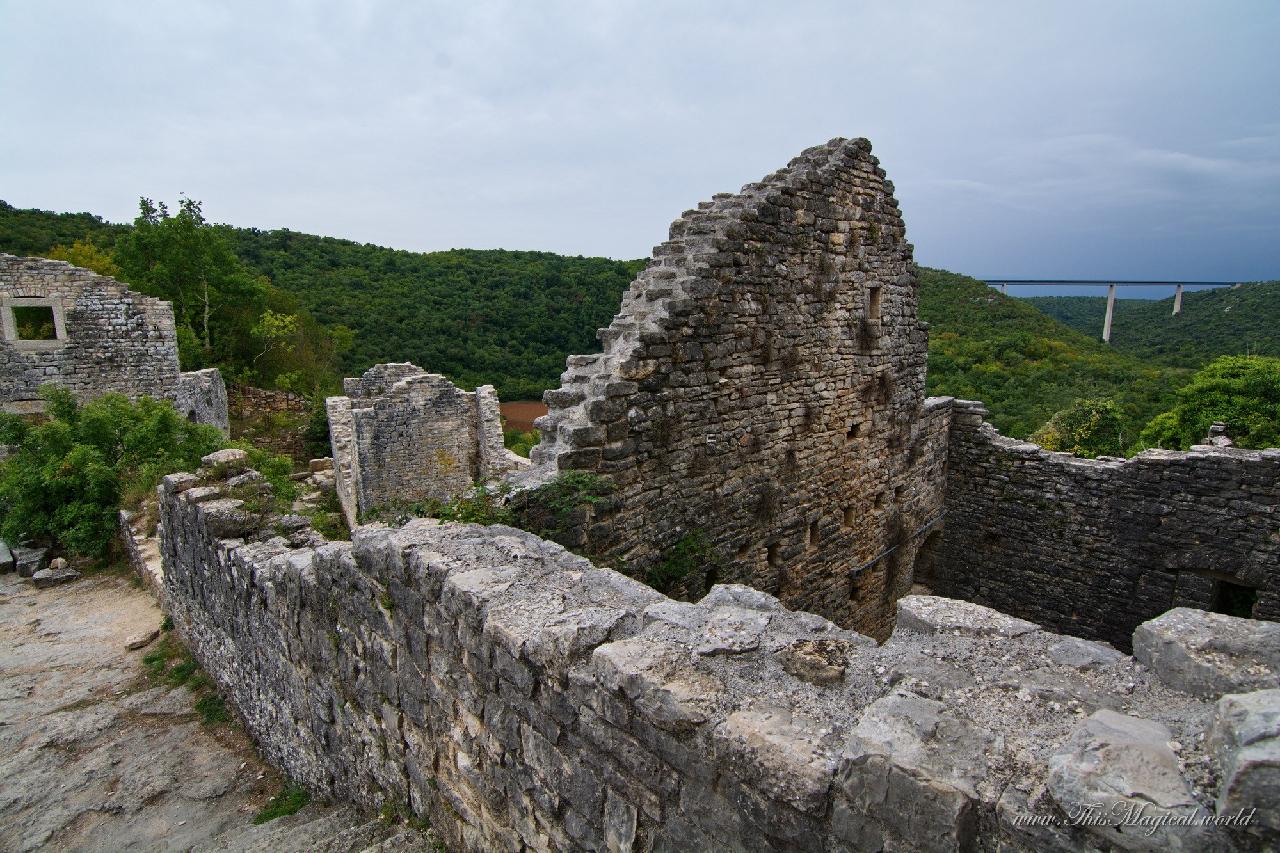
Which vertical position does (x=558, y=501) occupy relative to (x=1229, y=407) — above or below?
above

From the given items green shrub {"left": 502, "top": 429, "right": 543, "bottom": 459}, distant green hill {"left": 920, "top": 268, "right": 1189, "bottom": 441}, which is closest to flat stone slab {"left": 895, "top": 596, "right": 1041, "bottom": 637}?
distant green hill {"left": 920, "top": 268, "right": 1189, "bottom": 441}

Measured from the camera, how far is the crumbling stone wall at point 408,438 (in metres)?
13.9

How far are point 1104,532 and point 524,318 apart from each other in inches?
1418

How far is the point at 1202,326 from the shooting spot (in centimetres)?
3962

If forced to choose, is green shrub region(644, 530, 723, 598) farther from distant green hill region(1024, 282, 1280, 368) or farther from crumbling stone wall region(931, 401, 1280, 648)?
distant green hill region(1024, 282, 1280, 368)

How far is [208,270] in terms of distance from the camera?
2011 cm

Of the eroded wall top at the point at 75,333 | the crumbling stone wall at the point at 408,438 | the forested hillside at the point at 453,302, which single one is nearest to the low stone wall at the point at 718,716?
the crumbling stone wall at the point at 408,438

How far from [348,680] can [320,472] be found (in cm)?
1553

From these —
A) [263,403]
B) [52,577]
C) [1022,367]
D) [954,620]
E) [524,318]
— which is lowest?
[52,577]

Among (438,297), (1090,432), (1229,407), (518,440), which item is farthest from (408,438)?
(438,297)

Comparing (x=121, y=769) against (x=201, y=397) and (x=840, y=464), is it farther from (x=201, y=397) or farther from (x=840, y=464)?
(x=201, y=397)

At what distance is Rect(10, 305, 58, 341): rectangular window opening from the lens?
13.4 metres

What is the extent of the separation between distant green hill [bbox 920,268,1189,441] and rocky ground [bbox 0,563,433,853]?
1858 centimetres

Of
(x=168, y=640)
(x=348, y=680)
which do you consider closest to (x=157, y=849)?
(x=348, y=680)
